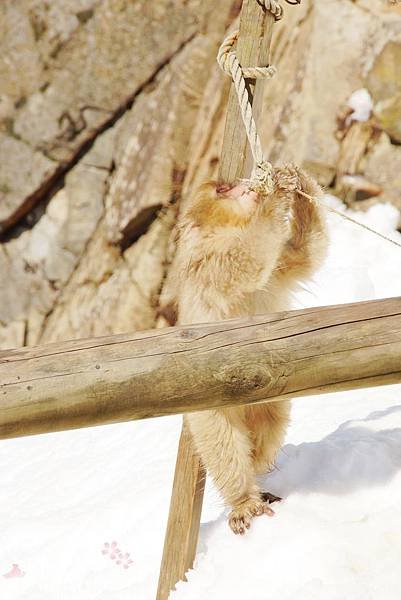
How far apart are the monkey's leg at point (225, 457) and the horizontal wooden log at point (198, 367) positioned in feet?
2.56

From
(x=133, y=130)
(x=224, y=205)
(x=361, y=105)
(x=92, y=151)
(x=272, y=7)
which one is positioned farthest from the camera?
(x=92, y=151)

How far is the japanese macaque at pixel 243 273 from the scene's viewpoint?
10.2ft

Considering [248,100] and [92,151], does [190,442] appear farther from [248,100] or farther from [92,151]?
A: [92,151]

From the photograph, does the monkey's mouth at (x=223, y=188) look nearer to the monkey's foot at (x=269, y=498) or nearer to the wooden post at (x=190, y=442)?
the wooden post at (x=190, y=442)

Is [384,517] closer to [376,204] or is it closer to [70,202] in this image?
[376,204]

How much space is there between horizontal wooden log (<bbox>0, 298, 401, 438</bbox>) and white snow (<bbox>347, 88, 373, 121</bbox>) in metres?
5.04

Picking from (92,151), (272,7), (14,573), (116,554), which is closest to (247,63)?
(272,7)

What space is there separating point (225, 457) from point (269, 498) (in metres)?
0.26

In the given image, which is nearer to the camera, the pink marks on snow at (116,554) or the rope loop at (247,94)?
the rope loop at (247,94)

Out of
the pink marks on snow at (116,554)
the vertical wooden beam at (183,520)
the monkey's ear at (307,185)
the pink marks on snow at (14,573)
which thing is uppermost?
the monkey's ear at (307,185)

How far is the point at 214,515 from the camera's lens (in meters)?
3.86

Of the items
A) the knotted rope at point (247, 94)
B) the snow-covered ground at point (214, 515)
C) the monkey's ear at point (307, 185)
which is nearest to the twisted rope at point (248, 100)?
the knotted rope at point (247, 94)

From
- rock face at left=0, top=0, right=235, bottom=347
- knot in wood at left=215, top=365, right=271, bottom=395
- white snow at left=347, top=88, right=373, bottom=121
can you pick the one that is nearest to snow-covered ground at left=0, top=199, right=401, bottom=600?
knot in wood at left=215, top=365, right=271, bottom=395

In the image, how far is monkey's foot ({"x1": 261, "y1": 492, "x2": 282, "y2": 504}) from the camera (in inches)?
124
